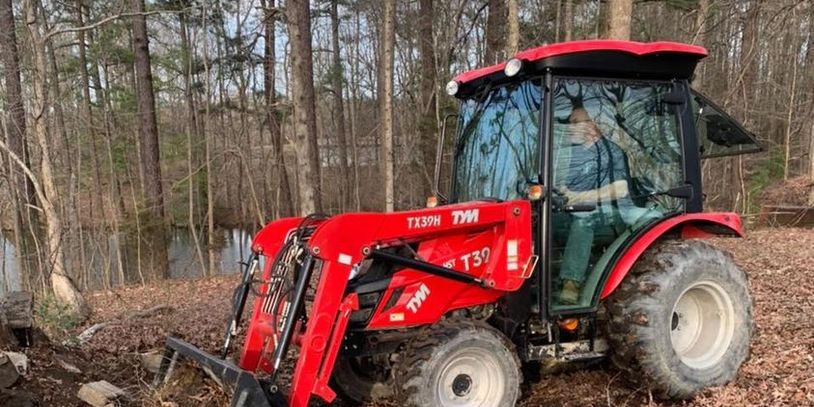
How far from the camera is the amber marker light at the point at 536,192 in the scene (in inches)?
153

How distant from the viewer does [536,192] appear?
3887 mm

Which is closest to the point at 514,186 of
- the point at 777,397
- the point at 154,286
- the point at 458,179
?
the point at 458,179

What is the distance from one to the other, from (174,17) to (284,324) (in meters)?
19.5

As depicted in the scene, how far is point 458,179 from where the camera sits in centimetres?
498

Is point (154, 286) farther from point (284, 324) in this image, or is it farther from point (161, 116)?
point (161, 116)

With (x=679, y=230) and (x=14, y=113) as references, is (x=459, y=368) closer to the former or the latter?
(x=679, y=230)

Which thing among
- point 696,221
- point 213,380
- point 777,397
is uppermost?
point 696,221

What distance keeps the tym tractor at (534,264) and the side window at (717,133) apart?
2cm

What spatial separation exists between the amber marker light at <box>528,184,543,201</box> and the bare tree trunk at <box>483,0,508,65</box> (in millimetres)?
10620

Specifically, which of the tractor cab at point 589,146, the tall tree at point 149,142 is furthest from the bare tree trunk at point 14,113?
the tractor cab at point 589,146

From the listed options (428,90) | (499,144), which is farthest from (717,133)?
(428,90)

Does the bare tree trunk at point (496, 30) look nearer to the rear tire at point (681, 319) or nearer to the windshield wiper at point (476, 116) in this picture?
the windshield wiper at point (476, 116)

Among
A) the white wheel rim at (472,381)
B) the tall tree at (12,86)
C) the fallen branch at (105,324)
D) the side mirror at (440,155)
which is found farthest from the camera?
the tall tree at (12,86)

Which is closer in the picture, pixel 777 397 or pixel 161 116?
pixel 777 397
